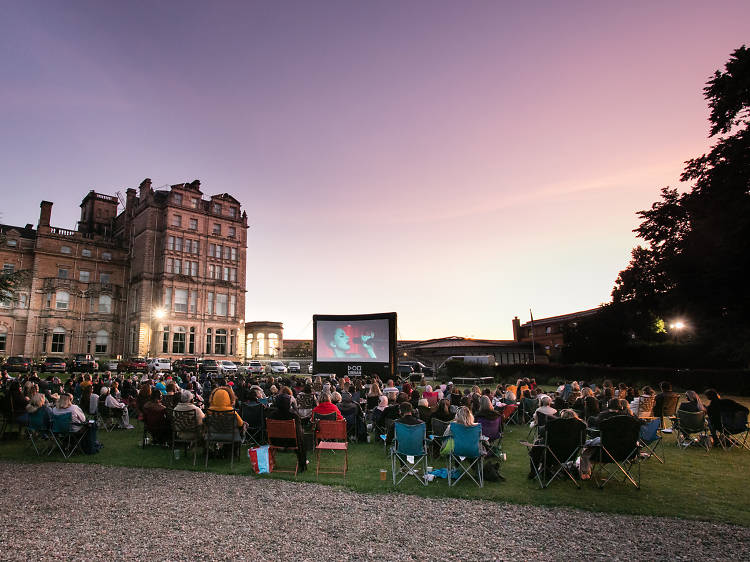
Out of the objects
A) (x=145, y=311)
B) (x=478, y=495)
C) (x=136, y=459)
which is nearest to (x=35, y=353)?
(x=145, y=311)

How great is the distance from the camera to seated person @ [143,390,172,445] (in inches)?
396

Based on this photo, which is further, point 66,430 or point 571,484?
point 66,430

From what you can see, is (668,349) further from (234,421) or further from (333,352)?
(234,421)

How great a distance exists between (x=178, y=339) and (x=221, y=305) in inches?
256

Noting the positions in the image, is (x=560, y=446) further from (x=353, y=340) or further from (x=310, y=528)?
(x=353, y=340)

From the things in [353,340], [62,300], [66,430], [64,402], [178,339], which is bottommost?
[66,430]

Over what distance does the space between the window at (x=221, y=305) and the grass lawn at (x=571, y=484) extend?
46.3 m

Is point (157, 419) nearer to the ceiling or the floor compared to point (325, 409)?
nearer to the floor

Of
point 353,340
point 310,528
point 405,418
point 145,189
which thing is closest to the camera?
point 310,528

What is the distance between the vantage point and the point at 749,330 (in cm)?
1705

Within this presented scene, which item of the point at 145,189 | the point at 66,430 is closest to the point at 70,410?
the point at 66,430

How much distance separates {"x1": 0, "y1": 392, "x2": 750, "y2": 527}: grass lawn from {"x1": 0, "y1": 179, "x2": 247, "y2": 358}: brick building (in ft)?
146

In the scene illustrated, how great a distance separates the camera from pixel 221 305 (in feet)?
185

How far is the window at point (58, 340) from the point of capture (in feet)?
164
